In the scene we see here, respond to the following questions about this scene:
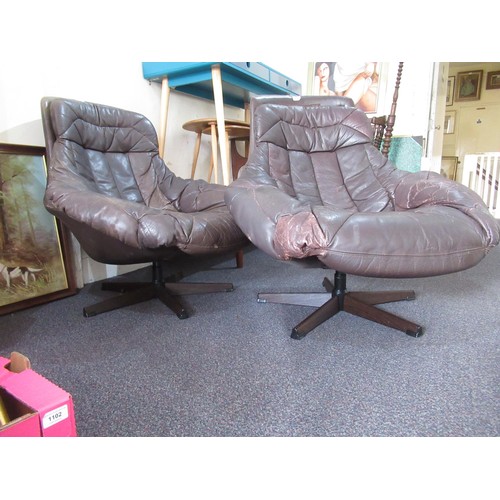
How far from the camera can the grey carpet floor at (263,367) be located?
79 cm

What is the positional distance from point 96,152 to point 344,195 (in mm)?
1182

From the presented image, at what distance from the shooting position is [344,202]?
1546 mm

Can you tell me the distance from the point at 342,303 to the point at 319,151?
727 millimetres

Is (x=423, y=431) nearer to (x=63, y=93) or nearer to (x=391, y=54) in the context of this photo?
(x=391, y=54)

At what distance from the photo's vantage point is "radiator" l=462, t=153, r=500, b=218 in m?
4.04

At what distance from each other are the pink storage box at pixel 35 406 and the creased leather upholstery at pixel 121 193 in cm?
62

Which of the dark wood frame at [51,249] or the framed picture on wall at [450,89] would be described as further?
the framed picture on wall at [450,89]

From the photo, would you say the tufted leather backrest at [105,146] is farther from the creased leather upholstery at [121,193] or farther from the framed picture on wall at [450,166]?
the framed picture on wall at [450,166]

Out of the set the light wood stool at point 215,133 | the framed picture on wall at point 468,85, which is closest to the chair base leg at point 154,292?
the light wood stool at point 215,133

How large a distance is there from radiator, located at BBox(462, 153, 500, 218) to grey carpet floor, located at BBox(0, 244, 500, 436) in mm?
3181

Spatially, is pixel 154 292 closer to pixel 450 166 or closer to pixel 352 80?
pixel 352 80

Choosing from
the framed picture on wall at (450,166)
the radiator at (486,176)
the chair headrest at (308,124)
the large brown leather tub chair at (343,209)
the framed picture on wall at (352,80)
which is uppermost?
the framed picture on wall at (352,80)
